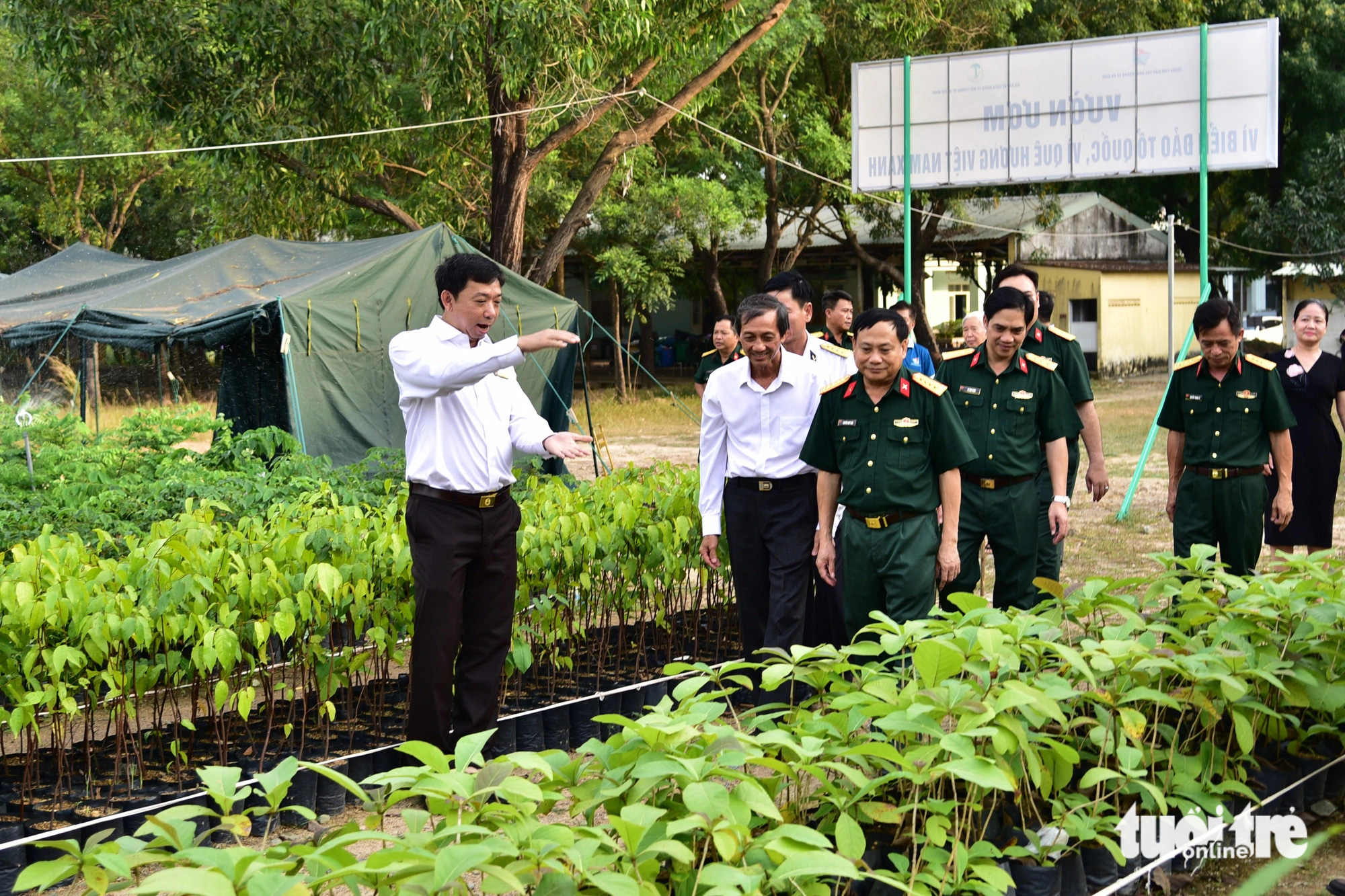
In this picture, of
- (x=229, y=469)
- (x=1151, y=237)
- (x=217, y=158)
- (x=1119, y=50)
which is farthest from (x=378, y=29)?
(x=1151, y=237)

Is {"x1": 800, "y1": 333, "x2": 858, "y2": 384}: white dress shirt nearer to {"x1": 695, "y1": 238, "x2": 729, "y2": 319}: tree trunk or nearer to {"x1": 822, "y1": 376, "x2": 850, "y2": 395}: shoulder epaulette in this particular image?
{"x1": 822, "y1": 376, "x2": 850, "y2": 395}: shoulder epaulette

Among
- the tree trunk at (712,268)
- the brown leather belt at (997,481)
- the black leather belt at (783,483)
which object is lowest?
the brown leather belt at (997,481)

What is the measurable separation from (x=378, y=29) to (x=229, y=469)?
15.6 feet

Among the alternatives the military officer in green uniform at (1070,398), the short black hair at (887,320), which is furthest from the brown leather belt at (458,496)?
the military officer in green uniform at (1070,398)

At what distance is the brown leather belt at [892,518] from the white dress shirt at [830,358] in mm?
761

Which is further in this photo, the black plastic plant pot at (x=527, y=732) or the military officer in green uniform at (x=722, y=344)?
the military officer in green uniform at (x=722, y=344)

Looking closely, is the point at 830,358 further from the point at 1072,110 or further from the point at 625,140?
the point at 625,140

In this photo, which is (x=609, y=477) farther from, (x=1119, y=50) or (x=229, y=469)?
(x=1119, y=50)

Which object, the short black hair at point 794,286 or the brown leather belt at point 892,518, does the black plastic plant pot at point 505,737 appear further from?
the short black hair at point 794,286

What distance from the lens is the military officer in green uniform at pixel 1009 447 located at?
497 cm

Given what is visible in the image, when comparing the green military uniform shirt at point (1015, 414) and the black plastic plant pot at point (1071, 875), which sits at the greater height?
the green military uniform shirt at point (1015, 414)

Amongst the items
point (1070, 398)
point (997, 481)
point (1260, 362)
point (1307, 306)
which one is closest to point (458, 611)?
point (997, 481)

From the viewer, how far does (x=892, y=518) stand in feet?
14.1

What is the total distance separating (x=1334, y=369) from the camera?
19.9 feet
